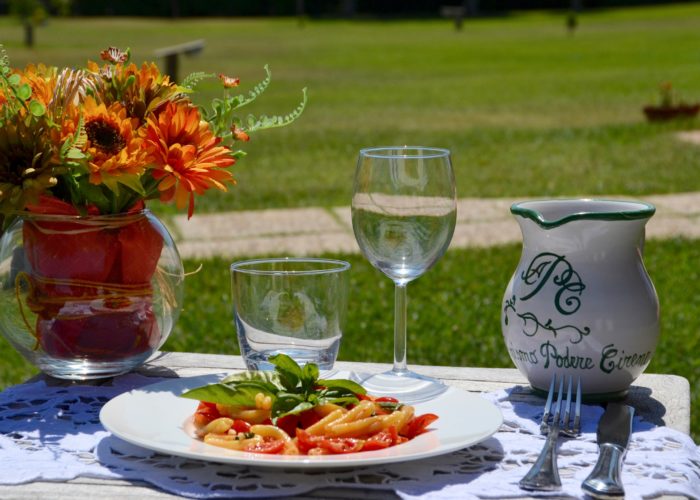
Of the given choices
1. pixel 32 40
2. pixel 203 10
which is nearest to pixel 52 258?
pixel 32 40

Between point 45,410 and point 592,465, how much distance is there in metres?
0.73

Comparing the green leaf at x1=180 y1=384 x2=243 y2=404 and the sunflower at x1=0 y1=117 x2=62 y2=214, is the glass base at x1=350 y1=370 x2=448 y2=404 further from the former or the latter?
the sunflower at x1=0 y1=117 x2=62 y2=214

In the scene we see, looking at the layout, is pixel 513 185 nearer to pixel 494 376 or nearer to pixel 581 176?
pixel 581 176

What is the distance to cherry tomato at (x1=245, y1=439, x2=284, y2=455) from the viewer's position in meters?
1.21

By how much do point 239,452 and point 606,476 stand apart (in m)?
0.40

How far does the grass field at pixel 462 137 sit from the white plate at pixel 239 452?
7.30 feet

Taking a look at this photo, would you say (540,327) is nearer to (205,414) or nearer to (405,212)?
(405,212)

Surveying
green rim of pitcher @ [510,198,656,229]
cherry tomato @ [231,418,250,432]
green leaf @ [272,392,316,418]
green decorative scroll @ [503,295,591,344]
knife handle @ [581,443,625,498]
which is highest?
green rim of pitcher @ [510,198,656,229]

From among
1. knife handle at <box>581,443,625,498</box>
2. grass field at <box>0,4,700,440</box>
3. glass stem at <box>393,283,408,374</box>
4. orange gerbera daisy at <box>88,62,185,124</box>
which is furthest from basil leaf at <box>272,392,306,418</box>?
grass field at <box>0,4,700,440</box>

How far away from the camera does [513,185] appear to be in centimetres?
728

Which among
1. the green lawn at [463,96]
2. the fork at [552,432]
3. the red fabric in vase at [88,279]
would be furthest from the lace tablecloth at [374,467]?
the green lawn at [463,96]

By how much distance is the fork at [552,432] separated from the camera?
1.18 meters

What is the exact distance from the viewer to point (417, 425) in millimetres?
1299

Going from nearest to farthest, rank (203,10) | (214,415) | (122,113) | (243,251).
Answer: (214,415) < (122,113) < (243,251) < (203,10)
